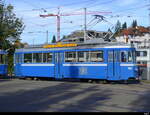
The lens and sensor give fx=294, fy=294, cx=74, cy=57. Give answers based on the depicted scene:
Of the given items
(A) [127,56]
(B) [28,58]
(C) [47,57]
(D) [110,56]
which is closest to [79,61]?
(D) [110,56]

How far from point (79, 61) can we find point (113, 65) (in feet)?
9.53

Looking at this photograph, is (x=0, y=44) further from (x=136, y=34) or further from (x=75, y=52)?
(x=136, y=34)

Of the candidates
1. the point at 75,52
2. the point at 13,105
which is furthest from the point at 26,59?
the point at 13,105

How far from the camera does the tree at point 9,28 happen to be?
99.1 ft

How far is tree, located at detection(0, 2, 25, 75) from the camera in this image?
30.2 metres

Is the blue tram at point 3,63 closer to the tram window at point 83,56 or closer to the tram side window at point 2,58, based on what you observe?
the tram side window at point 2,58

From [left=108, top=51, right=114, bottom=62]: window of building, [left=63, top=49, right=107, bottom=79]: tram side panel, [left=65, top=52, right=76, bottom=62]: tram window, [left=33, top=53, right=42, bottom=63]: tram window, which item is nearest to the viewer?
[left=108, top=51, right=114, bottom=62]: window of building

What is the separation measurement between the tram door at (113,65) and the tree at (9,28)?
13.7 metres

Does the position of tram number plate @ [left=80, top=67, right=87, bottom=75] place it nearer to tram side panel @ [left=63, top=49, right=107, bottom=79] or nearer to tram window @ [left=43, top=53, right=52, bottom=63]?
tram side panel @ [left=63, top=49, right=107, bottom=79]

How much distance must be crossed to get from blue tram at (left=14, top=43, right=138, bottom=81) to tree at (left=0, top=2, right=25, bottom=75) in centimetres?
467

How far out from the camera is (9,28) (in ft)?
101

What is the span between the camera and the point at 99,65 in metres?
20.8

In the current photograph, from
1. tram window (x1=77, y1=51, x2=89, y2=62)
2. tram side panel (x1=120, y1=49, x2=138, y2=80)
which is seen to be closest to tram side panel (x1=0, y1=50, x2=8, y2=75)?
tram window (x1=77, y1=51, x2=89, y2=62)

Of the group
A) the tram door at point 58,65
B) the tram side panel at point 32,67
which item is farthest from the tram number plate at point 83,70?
the tram side panel at point 32,67
